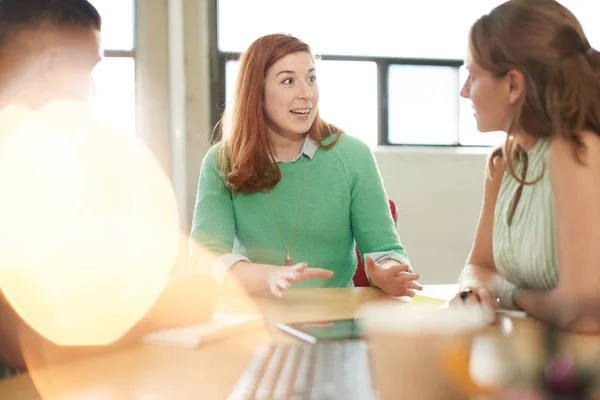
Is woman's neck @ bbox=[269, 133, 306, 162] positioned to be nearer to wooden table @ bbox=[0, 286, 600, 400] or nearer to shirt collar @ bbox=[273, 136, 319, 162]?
shirt collar @ bbox=[273, 136, 319, 162]

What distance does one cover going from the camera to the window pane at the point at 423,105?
3.66 m

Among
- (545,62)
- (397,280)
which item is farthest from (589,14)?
(397,280)

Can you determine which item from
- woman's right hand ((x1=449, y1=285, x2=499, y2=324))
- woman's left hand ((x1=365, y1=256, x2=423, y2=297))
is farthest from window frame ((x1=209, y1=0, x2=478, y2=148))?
woman's right hand ((x1=449, y1=285, x2=499, y2=324))

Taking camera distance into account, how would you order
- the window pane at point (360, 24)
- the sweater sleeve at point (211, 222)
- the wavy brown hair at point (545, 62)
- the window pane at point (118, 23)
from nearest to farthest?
1. the wavy brown hair at point (545, 62)
2. the sweater sleeve at point (211, 222)
3. the window pane at point (118, 23)
4. the window pane at point (360, 24)

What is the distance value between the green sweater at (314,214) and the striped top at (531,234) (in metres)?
0.41

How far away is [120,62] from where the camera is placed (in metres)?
3.34

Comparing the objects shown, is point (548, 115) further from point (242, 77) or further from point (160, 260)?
point (160, 260)

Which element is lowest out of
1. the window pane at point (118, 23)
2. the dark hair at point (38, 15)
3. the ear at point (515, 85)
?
the ear at point (515, 85)

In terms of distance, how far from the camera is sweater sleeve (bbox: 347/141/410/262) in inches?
64.8

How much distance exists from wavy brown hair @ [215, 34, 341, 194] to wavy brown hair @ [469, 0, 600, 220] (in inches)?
27.5

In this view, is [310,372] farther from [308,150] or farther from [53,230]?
[308,150]

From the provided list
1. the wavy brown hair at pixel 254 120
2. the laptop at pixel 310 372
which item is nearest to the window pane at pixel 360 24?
the wavy brown hair at pixel 254 120

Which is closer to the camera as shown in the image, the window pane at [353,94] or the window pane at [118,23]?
the window pane at [118,23]

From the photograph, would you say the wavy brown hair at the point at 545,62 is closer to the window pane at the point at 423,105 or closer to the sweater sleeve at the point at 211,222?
the sweater sleeve at the point at 211,222
